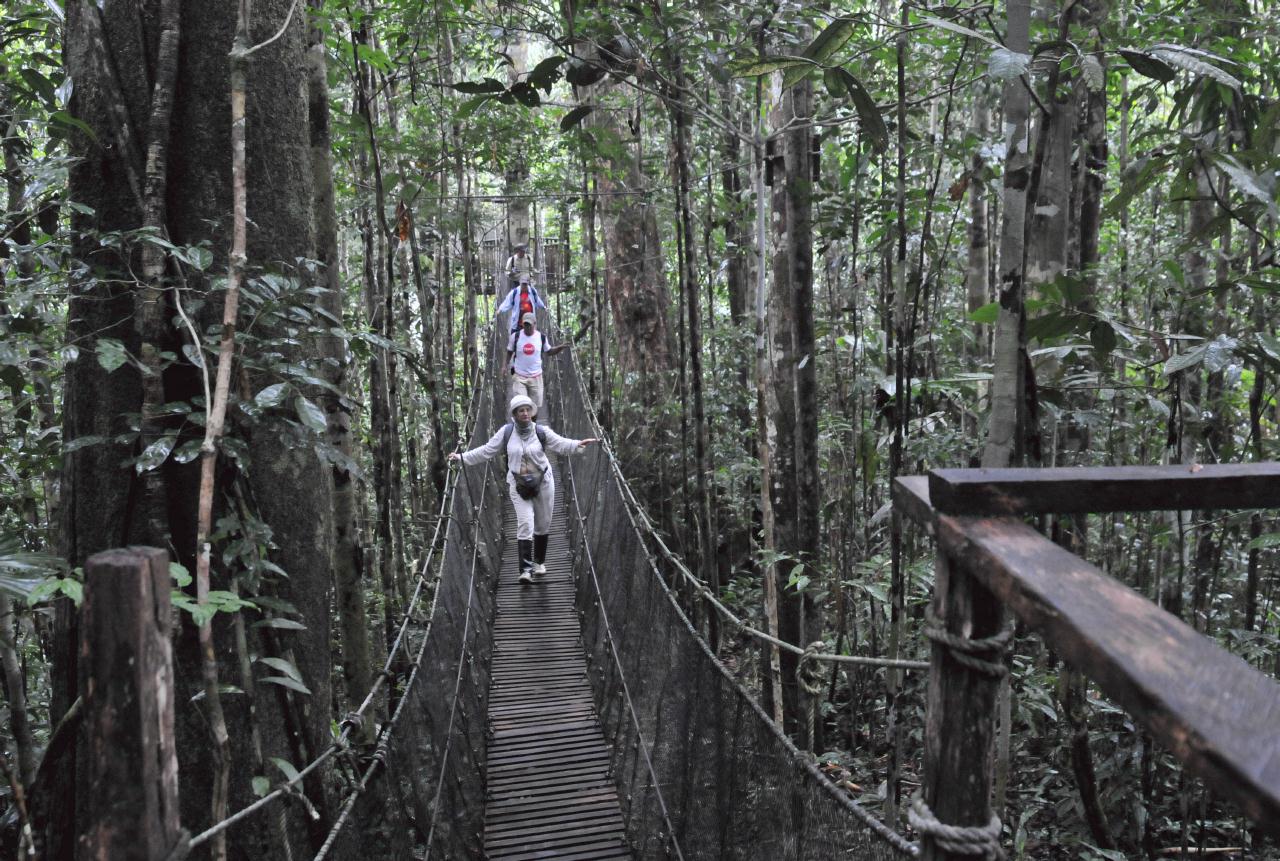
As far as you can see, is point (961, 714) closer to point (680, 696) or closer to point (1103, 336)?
point (1103, 336)

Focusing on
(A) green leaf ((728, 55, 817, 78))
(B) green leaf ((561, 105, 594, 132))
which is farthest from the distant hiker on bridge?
(A) green leaf ((728, 55, 817, 78))

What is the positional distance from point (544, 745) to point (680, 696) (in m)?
1.31

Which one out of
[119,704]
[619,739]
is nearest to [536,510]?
[619,739]

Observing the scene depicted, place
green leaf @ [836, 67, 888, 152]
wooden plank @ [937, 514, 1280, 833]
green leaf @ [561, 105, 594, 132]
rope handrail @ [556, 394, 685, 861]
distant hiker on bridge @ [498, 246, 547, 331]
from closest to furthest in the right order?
1. wooden plank @ [937, 514, 1280, 833]
2. green leaf @ [836, 67, 888, 152]
3. green leaf @ [561, 105, 594, 132]
4. rope handrail @ [556, 394, 685, 861]
5. distant hiker on bridge @ [498, 246, 547, 331]

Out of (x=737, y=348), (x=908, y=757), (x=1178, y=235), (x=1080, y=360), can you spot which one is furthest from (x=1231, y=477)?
(x=737, y=348)

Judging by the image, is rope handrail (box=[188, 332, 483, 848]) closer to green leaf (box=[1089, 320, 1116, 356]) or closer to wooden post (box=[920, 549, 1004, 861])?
wooden post (box=[920, 549, 1004, 861])

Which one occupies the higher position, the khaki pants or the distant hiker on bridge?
the distant hiker on bridge

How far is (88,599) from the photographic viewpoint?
0.66m

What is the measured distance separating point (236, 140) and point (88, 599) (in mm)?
927

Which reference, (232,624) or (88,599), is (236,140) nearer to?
(232,624)

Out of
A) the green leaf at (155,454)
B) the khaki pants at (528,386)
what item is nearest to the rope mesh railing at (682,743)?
the green leaf at (155,454)

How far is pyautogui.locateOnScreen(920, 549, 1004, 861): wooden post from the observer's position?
2.66 ft

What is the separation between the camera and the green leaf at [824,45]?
1541mm

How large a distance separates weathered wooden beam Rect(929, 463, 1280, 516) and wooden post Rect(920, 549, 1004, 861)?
7 centimetres
